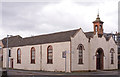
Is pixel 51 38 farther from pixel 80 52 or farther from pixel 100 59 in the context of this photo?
pixel 100 59

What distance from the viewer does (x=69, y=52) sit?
1473 inches

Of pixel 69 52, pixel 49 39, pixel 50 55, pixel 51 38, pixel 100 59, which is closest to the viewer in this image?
pixel 69 52

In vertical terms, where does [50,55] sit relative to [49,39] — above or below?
below

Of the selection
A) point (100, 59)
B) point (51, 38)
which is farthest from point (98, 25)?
point (51, 38)

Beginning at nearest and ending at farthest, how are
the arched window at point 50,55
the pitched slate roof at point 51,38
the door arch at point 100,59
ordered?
1. the pitched slate roof at point 51,38
2. the arched window at point 50,55
3. the door arch at point 100,59

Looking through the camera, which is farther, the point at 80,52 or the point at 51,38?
the point at 51,38

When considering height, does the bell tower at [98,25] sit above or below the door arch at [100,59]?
above

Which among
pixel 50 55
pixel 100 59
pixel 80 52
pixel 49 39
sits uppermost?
pixel 49 39

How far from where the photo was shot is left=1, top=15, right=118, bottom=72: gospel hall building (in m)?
38.2

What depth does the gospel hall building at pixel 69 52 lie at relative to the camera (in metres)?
38.2

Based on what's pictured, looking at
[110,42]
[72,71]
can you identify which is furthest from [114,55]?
[72,71]

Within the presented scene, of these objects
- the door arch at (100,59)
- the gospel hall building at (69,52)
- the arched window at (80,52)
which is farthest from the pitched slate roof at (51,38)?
the door arch at (100,59)

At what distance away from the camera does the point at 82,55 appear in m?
39.6

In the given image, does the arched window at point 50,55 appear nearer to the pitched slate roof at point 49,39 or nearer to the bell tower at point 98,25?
the pitched slate roof at point 49,39
